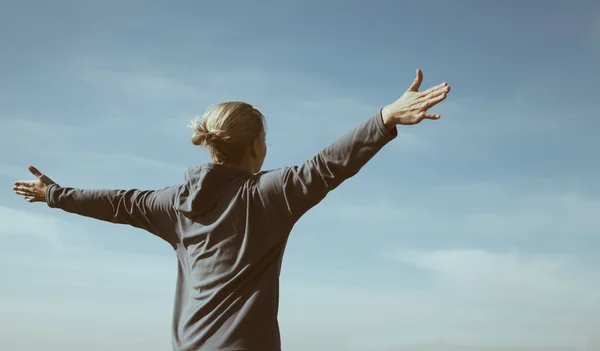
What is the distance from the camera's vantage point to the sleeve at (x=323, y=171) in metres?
4.27

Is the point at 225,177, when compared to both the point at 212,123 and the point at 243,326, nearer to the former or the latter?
the point at 212,123

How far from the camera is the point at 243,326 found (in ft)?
15.4

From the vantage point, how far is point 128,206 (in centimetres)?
560

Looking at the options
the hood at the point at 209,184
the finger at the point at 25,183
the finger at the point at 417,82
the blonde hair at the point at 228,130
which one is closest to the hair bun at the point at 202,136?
the blonde hair at the point at 228,130

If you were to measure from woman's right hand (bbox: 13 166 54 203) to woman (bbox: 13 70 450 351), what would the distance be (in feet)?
4.04

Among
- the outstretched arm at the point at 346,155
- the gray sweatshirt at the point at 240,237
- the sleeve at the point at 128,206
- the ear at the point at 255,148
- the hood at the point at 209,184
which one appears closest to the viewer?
the outstretched arm at the point at 346,155

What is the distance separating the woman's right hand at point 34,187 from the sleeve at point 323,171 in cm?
231

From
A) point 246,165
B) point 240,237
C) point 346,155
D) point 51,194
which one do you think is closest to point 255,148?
point 246,165

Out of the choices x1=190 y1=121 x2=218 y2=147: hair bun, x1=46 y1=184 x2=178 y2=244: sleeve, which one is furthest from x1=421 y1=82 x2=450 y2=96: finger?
x1=46 y1=184 x2=178 y2=244: sleeve

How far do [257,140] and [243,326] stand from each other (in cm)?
131

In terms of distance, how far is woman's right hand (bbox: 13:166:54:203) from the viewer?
6109 mm

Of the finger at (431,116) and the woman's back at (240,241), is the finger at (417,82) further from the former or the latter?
the woman's back at (240,241)

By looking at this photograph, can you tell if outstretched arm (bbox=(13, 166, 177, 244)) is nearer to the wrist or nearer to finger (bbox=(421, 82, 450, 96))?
the wrist

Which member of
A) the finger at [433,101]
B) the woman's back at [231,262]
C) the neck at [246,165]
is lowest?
the woman's back at [231,262]
